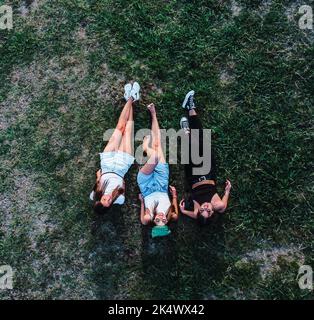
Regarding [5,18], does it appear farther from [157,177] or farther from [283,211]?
[283,211]

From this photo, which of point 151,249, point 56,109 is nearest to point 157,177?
point 151,249

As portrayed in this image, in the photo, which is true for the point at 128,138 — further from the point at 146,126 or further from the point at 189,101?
the point at 189,101

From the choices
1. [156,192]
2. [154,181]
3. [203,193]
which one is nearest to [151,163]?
[154,181]

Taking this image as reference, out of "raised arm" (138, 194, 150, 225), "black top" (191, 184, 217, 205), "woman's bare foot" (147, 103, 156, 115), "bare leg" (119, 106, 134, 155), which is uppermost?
"woman's bare foot" (147, 103, 156, 115)

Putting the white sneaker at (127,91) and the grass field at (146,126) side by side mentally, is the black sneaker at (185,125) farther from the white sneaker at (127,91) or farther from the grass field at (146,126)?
the white sneaker at (127,91)

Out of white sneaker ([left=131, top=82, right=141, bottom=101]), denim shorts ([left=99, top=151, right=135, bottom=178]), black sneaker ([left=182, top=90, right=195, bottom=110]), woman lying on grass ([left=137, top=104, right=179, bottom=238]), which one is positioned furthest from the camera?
white sneaker ([left=131, top=82, right=141, bottom=101])

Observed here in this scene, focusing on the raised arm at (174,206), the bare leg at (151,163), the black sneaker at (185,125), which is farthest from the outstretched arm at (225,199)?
the bare leg at (151,163)

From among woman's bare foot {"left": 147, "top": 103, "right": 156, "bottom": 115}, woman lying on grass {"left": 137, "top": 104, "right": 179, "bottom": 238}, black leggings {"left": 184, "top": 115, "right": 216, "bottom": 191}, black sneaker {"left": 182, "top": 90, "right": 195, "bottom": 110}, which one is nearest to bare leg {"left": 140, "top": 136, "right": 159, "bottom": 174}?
woman lying on grass {"left": 137, "top": 104, "right": 179, "bottom": 238}

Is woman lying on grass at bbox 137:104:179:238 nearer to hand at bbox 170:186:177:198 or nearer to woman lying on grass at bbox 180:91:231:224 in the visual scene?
hand at bbox 170:186:177:198
